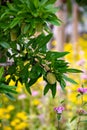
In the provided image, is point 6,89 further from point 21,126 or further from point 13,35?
point 21,126

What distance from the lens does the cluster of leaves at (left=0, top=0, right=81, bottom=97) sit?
1.74m

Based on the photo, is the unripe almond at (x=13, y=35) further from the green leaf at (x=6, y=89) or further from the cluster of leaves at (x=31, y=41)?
the green leaf at (x=6, y=89)

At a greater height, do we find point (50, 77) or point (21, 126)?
point (50, 77)

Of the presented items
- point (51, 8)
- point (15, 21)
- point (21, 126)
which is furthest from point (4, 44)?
point (21, 126)

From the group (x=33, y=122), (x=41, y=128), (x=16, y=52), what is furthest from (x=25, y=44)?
(x=33, y=122)

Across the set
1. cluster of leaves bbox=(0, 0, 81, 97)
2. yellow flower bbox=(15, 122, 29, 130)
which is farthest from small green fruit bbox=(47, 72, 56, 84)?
yellow flower bbox=(15, 122, 29, 130)

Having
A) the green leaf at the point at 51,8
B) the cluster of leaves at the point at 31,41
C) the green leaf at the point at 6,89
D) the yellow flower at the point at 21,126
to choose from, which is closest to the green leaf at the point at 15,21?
the cluster of leaves at the point at 31,41

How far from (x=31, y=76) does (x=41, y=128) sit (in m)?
2.63

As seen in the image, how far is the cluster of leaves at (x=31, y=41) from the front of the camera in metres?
1.74

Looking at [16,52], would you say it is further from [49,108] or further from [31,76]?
[49,108]

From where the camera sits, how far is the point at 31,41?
1858 mm

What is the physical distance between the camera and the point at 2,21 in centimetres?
181

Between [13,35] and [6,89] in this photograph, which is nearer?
[6,89]

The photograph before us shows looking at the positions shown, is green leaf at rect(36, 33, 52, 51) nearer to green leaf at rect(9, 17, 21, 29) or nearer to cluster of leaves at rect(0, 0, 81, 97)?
cluster of leaves at rect(0, 0, 81, 97)
